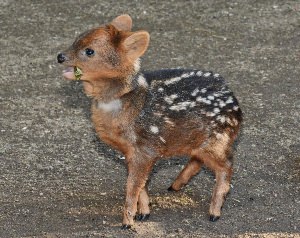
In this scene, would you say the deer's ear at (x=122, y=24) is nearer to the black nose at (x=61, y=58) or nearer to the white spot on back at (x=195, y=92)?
the black nose at (x=61, y=58)

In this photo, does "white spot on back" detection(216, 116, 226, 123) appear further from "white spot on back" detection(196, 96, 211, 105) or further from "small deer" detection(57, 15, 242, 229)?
"white spot on back" detection(196, 96, 211, 105)

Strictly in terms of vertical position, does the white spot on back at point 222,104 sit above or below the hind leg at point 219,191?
above

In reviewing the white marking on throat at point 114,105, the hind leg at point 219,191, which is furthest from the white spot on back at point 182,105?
the hind leg at point 219,191

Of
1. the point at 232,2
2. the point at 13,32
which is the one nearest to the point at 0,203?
the point at 13,32

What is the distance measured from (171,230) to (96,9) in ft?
19.0

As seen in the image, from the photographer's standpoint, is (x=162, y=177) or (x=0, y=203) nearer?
(x=0, y=203)

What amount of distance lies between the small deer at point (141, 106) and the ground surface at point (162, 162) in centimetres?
60

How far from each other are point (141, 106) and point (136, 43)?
57cm

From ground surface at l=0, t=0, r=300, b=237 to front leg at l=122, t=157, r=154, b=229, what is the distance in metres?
0.23

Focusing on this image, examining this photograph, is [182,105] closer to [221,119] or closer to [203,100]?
[203,100]

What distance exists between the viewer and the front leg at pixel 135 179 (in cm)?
708

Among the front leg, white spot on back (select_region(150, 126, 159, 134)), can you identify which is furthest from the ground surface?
white spot on back (select_region(150, 126, 159, 134))

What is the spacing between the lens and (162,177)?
820 centimetres

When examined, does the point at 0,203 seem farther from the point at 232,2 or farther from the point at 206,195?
the point at 232,2
